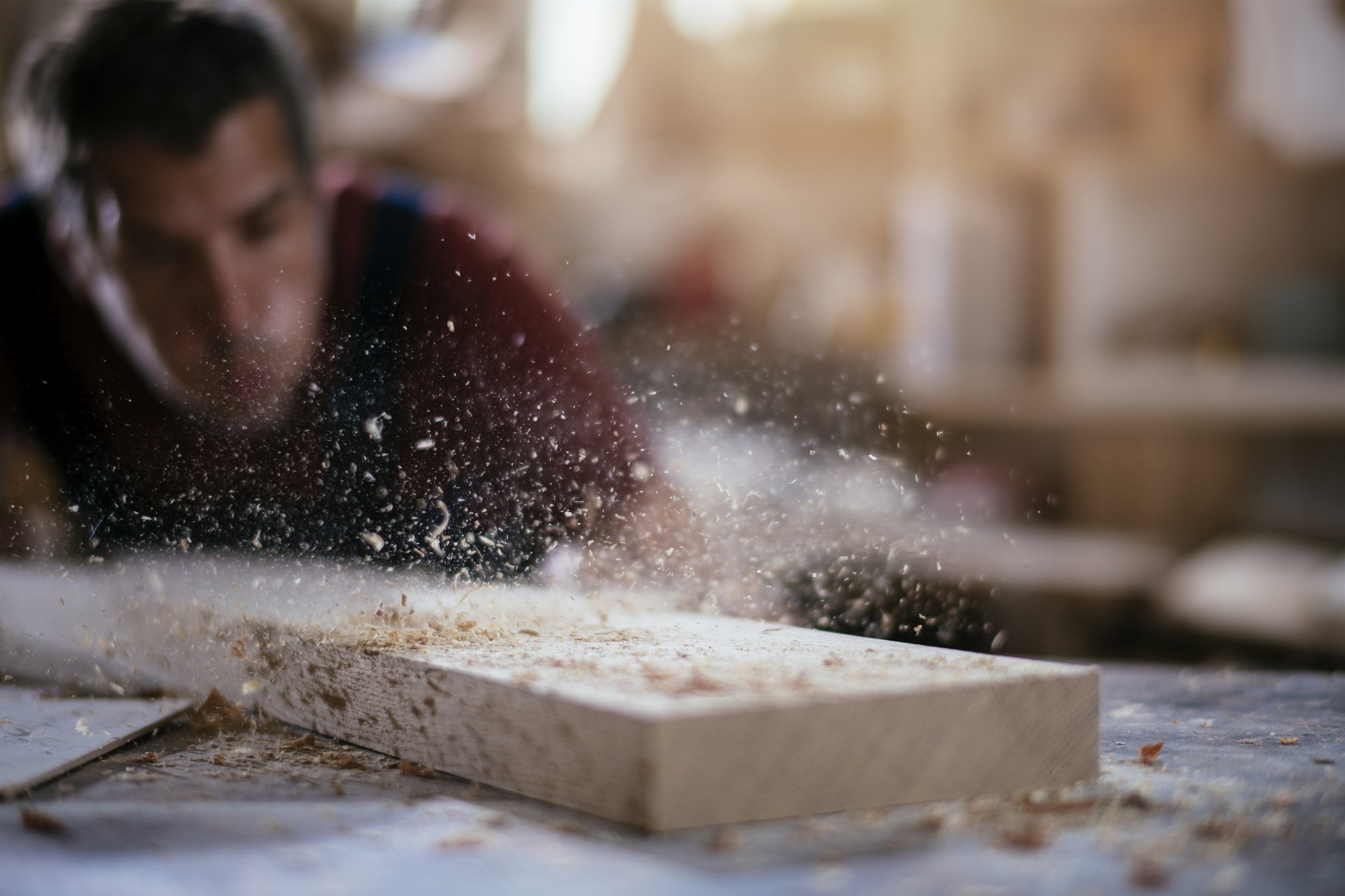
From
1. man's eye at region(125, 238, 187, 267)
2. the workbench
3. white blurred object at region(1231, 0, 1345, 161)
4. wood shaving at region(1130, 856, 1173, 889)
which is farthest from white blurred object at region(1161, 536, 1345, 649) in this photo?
man's eye at region(125, 238, 187, 267)

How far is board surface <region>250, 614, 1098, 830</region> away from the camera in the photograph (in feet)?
1.92

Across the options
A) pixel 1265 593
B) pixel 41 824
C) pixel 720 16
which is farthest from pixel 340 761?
pixel 720 16

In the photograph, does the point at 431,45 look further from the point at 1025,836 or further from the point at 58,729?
the point at 1025,836

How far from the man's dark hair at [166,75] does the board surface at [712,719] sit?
2.15 feet

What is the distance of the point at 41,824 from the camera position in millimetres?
593

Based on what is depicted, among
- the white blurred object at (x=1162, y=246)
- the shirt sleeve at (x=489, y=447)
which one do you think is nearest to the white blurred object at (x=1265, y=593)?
the white blurred object at (x=1162, y=246)

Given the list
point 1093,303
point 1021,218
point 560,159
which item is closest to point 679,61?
point 560,159

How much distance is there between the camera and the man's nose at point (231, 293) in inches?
35.7

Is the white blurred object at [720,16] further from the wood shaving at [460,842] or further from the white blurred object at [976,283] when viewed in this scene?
the wood shaving at [460,842]

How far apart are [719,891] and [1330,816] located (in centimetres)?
33

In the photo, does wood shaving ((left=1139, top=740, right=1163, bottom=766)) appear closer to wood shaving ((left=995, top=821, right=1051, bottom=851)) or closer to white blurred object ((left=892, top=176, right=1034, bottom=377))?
wood shaving ((left=995, top=821, right=1051, bottom=851))

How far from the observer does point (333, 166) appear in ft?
5.28

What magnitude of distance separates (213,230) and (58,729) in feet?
1.70

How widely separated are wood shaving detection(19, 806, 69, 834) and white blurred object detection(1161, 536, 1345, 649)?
1584mm
